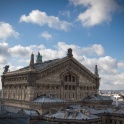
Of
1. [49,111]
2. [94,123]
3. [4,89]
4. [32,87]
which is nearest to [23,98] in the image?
[32,87]

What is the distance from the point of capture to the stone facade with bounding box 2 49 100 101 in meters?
72.4

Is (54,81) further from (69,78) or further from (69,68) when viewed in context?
(69,68)

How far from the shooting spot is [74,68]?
264 feet

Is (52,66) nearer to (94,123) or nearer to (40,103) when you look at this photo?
(40,103)

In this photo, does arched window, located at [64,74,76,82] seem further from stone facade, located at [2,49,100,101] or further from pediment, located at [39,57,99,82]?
pediment, located at [39,57,99,82]

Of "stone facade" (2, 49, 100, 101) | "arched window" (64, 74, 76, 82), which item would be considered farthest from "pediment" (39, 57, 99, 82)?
"arched window" (64, 74, 76, 82)

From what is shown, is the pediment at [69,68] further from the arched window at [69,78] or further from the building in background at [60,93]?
the arched window at [69,78]

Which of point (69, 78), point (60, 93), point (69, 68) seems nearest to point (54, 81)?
point (60, 93)

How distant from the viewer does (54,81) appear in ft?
248

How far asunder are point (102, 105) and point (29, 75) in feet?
83.9

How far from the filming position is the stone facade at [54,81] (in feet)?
237

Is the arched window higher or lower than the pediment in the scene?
lower

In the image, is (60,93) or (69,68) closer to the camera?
(60,93)

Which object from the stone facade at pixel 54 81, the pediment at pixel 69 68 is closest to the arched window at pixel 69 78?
the stone facade at pixel 54 81
